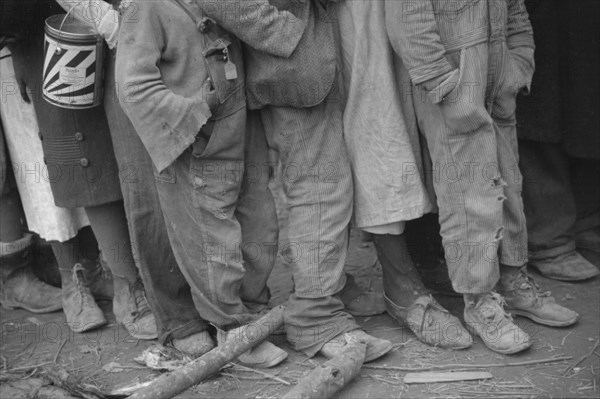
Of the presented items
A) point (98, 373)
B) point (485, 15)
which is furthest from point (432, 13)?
point (98, 373)

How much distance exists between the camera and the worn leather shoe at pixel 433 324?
3623mm

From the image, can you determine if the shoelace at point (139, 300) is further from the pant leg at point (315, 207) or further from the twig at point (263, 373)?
the pant leg at point (315, 207)

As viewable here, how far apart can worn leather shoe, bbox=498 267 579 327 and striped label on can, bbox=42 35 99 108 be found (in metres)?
1.85

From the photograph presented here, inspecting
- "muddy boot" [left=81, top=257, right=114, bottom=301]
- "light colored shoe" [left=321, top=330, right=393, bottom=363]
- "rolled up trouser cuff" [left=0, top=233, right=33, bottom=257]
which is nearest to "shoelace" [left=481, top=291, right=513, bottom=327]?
"light colored shoe" [left=321, top=330, right=393, bottom=363]

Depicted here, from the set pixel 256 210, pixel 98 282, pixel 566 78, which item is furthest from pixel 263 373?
pixel 566 78

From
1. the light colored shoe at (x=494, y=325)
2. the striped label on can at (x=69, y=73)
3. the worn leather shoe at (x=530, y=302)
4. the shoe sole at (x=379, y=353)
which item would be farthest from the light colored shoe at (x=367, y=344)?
the striped label on can at (x=69, y=73)

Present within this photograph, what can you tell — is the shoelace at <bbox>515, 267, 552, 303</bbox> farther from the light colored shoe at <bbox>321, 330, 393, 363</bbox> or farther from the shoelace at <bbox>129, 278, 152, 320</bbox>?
the shoelace at <bbox>129, 278, 152, 320</bbox>

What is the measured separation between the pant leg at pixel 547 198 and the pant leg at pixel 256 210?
4.33 ft

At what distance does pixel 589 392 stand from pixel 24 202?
2536mm

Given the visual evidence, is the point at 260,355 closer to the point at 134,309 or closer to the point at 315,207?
the point at 315,207

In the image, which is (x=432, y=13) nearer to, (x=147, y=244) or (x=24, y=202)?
(x=147, y=244)

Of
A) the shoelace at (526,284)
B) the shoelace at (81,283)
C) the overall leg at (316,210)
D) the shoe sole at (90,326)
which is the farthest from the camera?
the shoelace at (81,283)

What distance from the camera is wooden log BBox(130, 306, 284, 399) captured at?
315 centimetres

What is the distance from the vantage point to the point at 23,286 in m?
4.39
